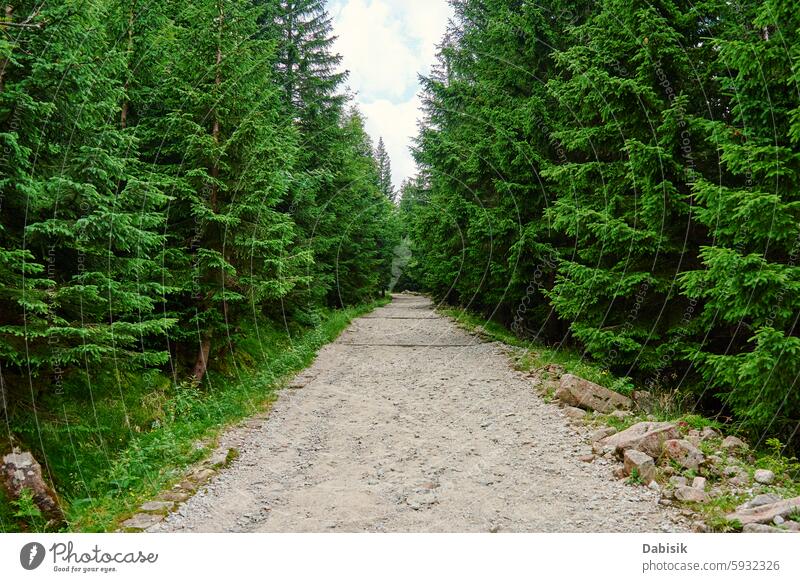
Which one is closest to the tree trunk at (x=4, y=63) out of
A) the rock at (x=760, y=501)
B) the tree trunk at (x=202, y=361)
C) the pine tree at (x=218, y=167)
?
the pine tree at (x=218, y=167)

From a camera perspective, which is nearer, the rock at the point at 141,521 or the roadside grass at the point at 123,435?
the rock at the point at 141,521

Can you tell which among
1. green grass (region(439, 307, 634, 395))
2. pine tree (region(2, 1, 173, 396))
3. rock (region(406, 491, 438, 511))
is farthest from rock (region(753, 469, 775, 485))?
pine tree (region(2, 1, 173, 396))

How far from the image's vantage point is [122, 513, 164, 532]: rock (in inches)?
184

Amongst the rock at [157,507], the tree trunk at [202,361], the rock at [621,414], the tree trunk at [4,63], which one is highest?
the tree trunk at [4,63]

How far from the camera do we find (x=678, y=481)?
5.13 metres

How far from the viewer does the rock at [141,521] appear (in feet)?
15.3

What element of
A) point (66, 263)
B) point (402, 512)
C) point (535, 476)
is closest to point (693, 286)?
point (535, 476)

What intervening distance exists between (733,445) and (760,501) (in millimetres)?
1774

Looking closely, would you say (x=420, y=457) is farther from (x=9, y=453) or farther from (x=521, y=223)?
(x=521, y=223)

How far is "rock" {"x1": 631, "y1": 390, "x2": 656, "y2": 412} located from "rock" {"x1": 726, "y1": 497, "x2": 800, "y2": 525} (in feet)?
12.6

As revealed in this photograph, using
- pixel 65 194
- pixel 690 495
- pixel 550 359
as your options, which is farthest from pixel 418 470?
pixel 550 359

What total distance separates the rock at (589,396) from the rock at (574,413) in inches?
8.1

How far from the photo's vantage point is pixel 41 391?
6.69 metres

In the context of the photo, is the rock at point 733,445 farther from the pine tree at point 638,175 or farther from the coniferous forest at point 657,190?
the pine tree at point 638,175
